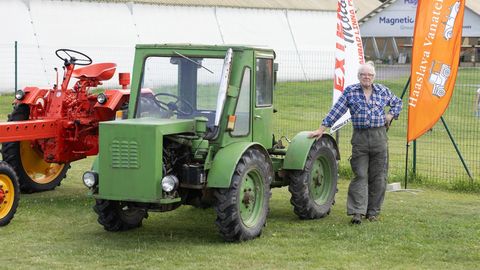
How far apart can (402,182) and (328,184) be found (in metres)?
2.81

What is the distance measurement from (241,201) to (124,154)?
3.89 feet

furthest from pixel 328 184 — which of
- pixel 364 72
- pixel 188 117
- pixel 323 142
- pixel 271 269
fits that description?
pixel 271 269

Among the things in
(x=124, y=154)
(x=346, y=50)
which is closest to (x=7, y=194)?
(x=124, y=154)

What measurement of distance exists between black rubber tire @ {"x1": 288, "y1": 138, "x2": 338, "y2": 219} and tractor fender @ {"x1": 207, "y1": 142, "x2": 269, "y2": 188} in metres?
1.25

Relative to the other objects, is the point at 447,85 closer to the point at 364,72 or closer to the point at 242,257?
the point at 364,72

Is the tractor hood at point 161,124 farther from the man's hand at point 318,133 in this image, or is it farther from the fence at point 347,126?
the fence at point 347,126

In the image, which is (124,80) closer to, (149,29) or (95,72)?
(95,72)

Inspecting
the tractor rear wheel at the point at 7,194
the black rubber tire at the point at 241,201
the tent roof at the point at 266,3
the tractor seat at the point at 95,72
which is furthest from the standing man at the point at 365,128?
the tent roof at the point at 266,3

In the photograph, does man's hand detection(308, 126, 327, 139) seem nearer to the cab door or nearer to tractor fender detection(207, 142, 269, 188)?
the cab door

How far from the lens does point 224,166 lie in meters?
8.10

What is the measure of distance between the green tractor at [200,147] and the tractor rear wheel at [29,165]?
8.24 ft

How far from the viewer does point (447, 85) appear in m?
11.5

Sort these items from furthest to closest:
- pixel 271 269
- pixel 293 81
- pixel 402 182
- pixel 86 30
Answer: pixel 86 30
pixel 293 81
pixel 402 182
pixel 271 269

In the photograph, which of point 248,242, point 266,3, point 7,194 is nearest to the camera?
point 248,242
